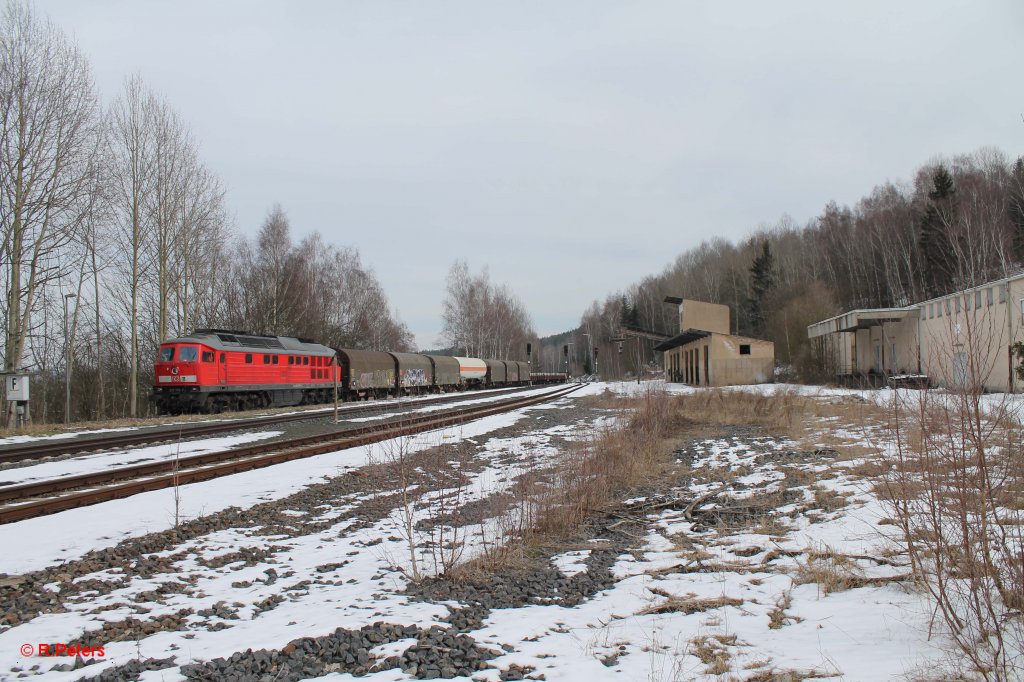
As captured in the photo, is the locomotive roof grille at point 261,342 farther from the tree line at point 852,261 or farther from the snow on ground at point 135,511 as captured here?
the tree line at point 852,261

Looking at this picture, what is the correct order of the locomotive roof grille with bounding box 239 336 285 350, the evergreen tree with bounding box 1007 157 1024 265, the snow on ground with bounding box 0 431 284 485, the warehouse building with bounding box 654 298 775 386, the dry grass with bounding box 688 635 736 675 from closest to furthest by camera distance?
1. the dry grass with bounding box 688 635 736 675
2. the snow on ground with bounding box 0 431 284 485
3. the locomotive roof grille with bounding box 239 336 285 350
4. the evergreen tree with bounding box 1007 157 1024 265
5. the warehouse building with bounding box 654 298 775 386

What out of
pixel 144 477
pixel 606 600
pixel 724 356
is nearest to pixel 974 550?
pixel 606 600

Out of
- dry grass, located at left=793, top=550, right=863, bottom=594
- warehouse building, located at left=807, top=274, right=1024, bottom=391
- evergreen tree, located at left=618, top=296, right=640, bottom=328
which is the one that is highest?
evergreen tree, located at left=618, top=296, right=640, bottom=328

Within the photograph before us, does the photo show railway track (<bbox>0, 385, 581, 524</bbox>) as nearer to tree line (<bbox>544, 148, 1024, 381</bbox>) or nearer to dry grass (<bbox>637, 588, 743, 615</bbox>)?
dry grass (<bbox>637, 588, 743, 615</bbox>)

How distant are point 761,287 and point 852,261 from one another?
12.3 meters

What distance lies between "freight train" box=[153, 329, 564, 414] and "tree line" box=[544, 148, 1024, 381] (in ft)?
88.2

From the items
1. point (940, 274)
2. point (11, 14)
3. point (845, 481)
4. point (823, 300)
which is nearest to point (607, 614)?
point (845, 481)

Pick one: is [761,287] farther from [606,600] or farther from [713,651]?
[713,651]

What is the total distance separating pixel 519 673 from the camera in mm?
3961

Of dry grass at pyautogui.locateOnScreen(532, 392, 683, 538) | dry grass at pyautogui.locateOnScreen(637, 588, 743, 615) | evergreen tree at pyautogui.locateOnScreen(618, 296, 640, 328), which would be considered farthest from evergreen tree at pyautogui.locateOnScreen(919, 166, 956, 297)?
evergreen tree at pyautogui.locateOnScreen(618, 296, 640, 328)

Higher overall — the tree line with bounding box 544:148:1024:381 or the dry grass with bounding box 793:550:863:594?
the tree line with bounding box 544:148:1024:381

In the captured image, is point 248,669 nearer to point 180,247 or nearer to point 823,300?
point 180,247

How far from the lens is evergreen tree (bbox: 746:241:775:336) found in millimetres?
69625

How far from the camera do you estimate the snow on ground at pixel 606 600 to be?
409 centimetres
